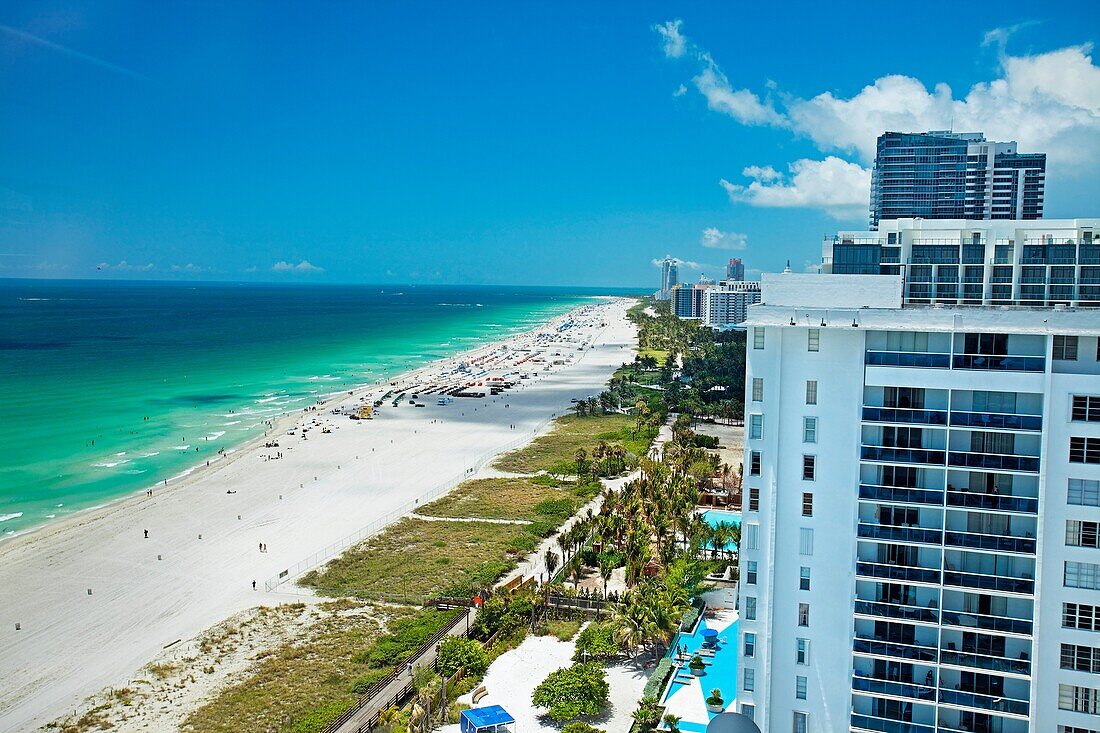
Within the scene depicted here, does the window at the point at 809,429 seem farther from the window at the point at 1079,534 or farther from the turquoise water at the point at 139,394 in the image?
the turquoise water at the point at 139,394

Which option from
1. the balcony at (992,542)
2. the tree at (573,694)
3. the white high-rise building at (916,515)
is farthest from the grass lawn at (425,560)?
the balcony at (992,542)

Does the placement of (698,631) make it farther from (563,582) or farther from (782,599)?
(782,599)

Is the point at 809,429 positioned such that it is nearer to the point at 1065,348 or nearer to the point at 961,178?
the point at 1065,348

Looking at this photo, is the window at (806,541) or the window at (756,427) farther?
the window at (756,427)

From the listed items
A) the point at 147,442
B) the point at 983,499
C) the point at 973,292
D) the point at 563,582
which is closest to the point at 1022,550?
the point at 983,499

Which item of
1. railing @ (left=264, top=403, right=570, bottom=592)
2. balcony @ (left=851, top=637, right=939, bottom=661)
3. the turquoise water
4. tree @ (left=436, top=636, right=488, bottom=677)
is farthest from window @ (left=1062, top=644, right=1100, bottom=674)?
the turquoise water

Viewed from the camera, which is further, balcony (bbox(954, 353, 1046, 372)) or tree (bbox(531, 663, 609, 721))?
tree (bbox(531, 663, 609, 721))

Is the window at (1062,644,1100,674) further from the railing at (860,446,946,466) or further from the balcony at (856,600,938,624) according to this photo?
the railing at (860,446,946,466)
